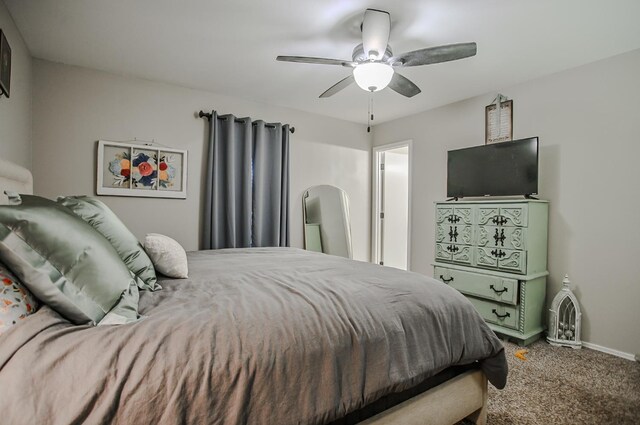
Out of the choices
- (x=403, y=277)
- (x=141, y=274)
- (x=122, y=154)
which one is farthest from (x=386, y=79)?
(x=122, y=154)

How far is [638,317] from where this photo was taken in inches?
97.5

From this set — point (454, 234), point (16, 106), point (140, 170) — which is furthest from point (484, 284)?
point (16, 106)

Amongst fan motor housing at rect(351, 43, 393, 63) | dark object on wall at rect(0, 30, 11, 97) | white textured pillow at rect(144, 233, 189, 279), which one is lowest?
white textured pillow at rect(144, 233, 189, 279)

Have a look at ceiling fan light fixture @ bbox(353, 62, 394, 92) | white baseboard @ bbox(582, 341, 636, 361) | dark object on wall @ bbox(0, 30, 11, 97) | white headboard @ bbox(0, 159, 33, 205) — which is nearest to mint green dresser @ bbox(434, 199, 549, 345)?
white baseboard @ bbox(582, 341, 636, 361)

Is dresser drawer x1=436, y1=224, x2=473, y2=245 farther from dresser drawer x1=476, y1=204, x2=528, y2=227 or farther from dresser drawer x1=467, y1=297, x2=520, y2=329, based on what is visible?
dresser drawer x1=467, y1=297, x2=520, y2=329

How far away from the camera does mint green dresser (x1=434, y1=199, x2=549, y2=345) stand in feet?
8.96

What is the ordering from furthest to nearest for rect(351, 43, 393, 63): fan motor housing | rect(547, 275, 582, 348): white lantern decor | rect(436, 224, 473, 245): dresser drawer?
rect(436, 224, 473, 245): dresser drawer → rect(547, 275, 582, 348): white lantern decor → rect(351, 43, 393, 63): fan motor housing

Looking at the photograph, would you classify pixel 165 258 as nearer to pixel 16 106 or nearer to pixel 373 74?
pixel 373 74

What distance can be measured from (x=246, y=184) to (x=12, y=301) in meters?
2.80

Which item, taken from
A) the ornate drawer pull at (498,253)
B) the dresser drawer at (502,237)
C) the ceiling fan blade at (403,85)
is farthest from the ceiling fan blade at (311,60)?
the ornate drawer pull at (498,253)

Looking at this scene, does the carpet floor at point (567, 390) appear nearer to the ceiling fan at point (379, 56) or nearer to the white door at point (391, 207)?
the ceiling fan at point (379, 56)

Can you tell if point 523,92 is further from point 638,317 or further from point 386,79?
point 638,317

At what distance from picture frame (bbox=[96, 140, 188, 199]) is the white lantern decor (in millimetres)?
3678

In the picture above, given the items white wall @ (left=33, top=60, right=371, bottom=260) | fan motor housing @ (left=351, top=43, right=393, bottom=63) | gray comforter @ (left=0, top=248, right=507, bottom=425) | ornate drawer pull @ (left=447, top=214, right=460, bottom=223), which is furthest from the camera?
ornate drawer pull @ (left=447, top=214, right=460, bottom=223)
